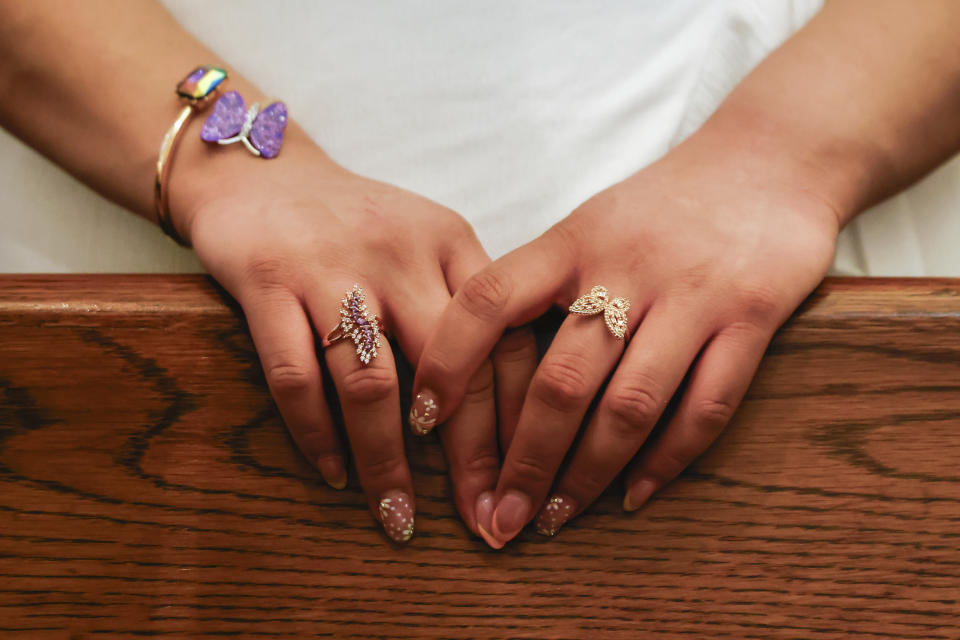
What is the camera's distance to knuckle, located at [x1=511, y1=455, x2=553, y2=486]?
0.49 m

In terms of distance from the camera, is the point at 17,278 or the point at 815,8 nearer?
the point at 17,278

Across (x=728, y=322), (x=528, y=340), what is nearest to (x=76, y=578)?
(x=528, y=340)

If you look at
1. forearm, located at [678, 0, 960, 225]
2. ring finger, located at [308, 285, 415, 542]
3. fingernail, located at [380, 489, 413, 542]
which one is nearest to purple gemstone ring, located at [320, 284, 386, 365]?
ring finger, located at [308, 285, 415, 542]

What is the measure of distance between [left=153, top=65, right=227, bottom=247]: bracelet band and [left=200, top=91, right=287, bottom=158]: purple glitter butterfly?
17 mm

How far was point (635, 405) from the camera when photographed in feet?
1.59

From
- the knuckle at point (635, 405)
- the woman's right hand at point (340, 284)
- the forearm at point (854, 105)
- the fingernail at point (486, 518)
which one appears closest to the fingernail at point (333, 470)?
the woman's right hand at point (340, 284)

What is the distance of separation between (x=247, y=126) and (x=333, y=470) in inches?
14.5

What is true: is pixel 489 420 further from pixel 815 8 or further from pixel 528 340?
pixel 815 8

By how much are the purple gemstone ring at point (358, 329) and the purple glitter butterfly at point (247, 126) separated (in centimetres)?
23

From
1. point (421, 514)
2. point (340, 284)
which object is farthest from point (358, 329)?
point (421, 514)

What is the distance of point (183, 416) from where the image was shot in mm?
503

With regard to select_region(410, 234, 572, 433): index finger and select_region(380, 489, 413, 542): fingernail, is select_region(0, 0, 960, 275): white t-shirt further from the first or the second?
select_region(380, 489, 413, 542): fingernail

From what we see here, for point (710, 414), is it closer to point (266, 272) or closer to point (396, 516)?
point (396, 516)

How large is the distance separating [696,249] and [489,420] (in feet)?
0.73
